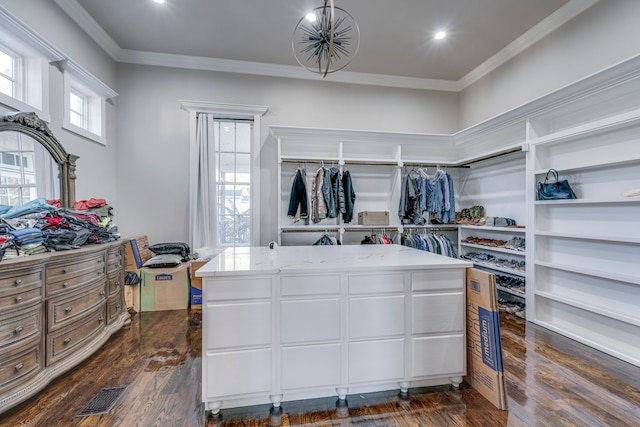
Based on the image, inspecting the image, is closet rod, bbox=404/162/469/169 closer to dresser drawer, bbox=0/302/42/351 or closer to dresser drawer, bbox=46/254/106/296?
dresser drawer, bbox=46/254/106/296

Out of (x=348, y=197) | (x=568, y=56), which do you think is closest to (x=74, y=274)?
(x=348, y=197)

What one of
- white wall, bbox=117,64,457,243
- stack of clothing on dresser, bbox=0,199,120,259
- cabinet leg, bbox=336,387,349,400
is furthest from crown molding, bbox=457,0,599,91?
stack of clothing on dresser, bbox=0,199,120,259

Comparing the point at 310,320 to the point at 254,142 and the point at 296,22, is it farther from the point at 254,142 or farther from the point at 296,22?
the point at 296,22

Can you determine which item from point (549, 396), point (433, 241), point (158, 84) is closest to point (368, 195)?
point (433, 241)

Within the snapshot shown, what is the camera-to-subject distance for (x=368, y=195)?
179 inches

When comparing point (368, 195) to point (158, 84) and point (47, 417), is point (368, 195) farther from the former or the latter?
point (47, 417)

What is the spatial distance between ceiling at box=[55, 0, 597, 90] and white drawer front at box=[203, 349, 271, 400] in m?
3.27

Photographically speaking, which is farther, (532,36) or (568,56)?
(532,36)

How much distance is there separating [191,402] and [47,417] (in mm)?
805

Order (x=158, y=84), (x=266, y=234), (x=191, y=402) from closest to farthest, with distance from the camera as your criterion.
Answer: (x=191, y=402) < (x=158, y=84) < (x=266, y=234)

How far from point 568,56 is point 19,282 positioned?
5153mm

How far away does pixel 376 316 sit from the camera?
6.17ft

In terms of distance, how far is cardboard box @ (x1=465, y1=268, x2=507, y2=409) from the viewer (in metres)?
1.77

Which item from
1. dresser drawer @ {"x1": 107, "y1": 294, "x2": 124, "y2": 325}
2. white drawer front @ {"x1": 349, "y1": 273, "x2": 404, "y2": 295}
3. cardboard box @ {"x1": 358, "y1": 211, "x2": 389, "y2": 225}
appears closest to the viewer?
white drawer front @ {"x1": 349, "y1": 273, "x2": 404, "y2": 295}
